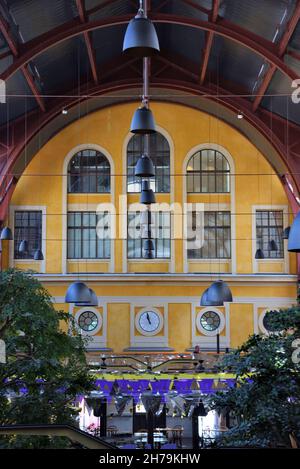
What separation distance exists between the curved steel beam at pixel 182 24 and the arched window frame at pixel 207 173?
24.6 ft

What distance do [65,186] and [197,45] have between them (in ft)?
20.6

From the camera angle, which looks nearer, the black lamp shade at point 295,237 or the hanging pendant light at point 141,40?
the black lamp shade at point 295,237

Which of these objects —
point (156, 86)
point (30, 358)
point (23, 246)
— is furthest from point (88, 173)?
point (30, 358)

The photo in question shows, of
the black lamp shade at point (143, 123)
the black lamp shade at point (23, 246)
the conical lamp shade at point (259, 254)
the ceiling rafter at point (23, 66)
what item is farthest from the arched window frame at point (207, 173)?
the black lamp shade at point (143, 123)

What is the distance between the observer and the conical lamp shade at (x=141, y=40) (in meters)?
5.63

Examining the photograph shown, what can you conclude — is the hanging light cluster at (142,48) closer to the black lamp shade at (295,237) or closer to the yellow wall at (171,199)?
the black lamp shade at (295,237)

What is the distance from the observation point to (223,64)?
21.3 m

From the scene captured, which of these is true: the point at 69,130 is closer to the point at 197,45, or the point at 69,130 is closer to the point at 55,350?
the point at 197,45

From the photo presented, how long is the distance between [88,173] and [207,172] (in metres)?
3.79

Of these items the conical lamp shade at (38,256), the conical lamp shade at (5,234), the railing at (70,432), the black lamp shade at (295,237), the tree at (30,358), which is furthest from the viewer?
the conical lamp shade at (38,256)

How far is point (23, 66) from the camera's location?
17984mm

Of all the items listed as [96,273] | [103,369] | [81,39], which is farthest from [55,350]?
[96,273]

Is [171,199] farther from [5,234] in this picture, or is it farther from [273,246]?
[5,234]

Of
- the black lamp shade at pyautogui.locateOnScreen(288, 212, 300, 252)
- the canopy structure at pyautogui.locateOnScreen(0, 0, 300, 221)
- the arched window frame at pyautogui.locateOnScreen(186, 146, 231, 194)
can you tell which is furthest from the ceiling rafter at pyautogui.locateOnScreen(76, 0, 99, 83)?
the black lamp shade at pyautogui.locateOnScreen(288, 212, 300, 252)
